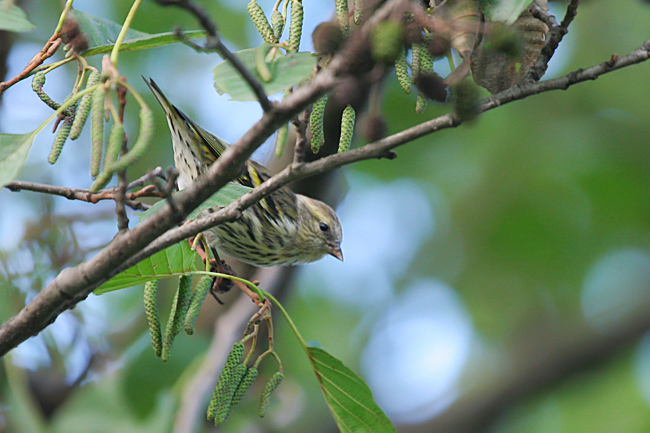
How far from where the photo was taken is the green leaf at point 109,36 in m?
1.63

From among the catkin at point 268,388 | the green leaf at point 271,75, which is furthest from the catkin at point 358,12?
the catkin at point 268,388

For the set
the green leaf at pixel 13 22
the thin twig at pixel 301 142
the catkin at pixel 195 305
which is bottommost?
the catkin at pixel 195 305

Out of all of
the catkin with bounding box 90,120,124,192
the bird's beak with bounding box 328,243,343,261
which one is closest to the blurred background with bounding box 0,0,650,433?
the bird's beak with bounding box 328,243,343,261

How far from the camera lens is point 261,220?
374 centimetres

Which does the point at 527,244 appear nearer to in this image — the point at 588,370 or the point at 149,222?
the point at 588,370

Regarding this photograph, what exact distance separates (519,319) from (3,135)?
6233 millimetres

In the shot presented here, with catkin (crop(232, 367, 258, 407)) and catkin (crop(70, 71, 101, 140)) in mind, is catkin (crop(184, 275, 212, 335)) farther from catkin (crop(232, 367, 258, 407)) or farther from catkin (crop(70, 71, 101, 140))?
catkin (crop(70, 71, 101, 140))

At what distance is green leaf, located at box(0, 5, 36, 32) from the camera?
1344 mm

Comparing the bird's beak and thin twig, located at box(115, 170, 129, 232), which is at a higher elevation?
thin twig, located at box(115, 170, 129, 232)

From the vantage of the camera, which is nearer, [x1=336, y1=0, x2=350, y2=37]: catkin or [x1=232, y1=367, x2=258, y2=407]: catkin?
[x1=336, y1=0, x2=350, y2=37]: catkin

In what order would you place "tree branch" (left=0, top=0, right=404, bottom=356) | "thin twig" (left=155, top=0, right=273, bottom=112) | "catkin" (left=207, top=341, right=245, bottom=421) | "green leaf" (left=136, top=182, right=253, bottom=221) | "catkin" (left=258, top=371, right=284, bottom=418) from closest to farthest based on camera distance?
"thin twig" (left=155, top=0, right=273, bottom=112) → "tree branch" (left=0, top=0, right=404, bottom=356) → "green leaf" (left=136, top=182, right=253, bottom=221) → "catkin" (left=207, top=341, right=245, bottom=421) → "catkin" (left=258, top=371, right=284, bottom=418)

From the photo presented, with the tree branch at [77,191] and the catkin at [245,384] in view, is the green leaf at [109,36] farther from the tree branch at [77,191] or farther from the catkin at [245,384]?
the catkin at [245,384]

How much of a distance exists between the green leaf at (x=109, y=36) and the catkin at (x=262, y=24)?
137mm

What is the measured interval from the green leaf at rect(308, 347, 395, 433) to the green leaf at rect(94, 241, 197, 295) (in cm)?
47
